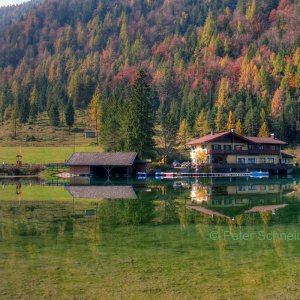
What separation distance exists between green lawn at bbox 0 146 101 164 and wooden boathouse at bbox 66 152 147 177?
12.7 meters

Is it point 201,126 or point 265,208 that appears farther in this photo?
point 201,126

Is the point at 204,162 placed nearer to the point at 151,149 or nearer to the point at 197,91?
the point at 151,149

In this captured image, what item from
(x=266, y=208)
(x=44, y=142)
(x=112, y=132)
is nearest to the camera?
(x=266, y=208)

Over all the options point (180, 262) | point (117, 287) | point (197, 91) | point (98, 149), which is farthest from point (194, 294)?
point (197, 91)

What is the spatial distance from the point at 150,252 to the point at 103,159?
163 ft

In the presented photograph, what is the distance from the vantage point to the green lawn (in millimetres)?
79062

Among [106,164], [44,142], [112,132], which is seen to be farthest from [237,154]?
[44,142]

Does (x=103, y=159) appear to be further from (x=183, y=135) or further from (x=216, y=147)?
(x=183, y=135)

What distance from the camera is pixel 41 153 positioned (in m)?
86.1

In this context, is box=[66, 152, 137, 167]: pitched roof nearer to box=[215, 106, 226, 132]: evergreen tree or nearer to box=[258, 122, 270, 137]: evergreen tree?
box=[258, 122, 270, 137]: evergreen tree

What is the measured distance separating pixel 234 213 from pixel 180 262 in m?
12.1

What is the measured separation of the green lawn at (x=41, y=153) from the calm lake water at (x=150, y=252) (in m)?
51.5

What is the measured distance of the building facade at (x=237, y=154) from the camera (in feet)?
245

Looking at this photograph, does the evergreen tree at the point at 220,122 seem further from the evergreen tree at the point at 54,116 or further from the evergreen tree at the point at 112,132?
the evergreen tree at the point at 54,116
